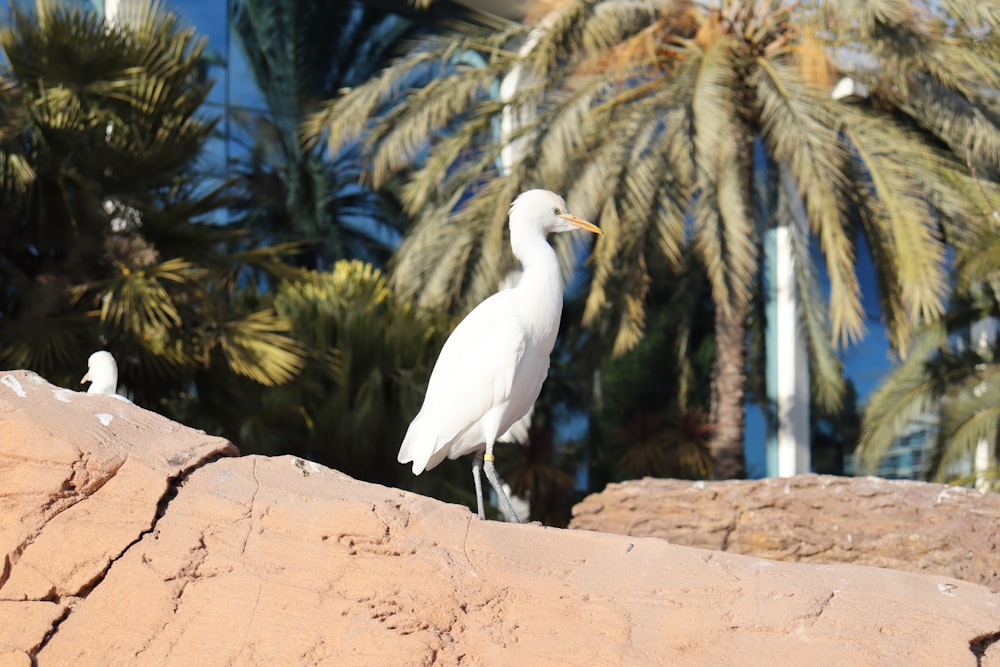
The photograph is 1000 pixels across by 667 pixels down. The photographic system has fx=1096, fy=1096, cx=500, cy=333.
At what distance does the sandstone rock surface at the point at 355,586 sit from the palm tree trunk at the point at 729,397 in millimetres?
7016

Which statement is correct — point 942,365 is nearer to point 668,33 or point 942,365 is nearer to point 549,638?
point 668,33

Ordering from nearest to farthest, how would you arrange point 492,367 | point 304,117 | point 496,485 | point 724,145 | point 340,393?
1. point 496,485
2. point 492,367
3. point 724,145
4. point 340,393
5. point 304,117

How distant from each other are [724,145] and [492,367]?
5284mm

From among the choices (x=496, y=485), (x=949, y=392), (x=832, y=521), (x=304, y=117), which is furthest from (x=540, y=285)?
(x=304, y=117)

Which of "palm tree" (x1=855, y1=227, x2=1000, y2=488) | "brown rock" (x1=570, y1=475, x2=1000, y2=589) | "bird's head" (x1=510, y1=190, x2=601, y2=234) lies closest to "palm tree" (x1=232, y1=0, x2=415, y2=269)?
"palm tree" (x1=855, y1=227, x2=1000, y2=488)

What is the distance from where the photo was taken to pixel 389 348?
32.1 ft

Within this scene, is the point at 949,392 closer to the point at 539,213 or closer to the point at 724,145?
the point at 724,145

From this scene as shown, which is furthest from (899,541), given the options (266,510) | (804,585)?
(266,510)

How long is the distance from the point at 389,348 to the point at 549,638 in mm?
6792

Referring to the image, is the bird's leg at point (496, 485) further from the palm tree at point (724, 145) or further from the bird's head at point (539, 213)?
the palm tree at point (724, 145)

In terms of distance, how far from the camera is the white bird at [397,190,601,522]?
4.36 m

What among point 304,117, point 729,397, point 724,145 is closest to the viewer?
point 724,145

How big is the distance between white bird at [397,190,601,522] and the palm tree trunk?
240 inches

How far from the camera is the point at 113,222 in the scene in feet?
26.9
